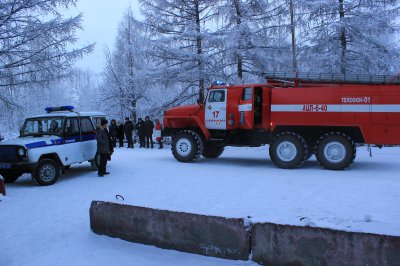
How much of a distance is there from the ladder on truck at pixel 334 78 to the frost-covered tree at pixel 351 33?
243 inches

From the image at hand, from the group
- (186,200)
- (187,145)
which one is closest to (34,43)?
(187,145)

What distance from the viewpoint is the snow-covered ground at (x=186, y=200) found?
4840mm

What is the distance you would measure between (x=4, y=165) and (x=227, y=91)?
686 cm

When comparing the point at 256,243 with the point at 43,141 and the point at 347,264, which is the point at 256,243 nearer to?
the point at 347,264

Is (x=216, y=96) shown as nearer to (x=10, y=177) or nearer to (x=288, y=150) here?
(x=288, y=150)

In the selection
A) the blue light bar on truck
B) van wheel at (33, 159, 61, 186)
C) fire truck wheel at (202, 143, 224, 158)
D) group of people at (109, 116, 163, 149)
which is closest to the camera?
van wheel at (33, 159, 61, 186)

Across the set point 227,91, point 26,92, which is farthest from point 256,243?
point 26,92

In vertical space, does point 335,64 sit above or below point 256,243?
above

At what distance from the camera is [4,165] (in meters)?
9.09

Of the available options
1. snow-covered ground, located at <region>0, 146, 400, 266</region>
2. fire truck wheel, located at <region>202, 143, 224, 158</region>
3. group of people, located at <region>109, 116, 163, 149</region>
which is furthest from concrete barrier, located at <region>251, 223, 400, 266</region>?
group of people, located at <region>109, 116, 163, 149</region>

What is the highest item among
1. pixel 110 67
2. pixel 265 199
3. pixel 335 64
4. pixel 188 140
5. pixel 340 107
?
pixel 110 67

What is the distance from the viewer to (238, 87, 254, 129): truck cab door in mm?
11516

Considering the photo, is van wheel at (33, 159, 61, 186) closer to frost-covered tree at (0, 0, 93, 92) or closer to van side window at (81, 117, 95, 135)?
van side window at (81, 117, 95, 135)

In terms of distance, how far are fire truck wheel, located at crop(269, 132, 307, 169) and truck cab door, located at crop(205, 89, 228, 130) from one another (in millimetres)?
1937
